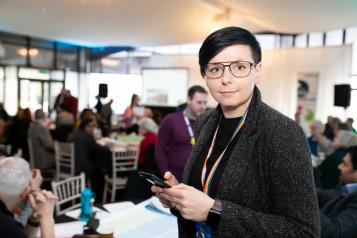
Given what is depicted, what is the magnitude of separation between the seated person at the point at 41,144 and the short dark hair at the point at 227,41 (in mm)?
4780

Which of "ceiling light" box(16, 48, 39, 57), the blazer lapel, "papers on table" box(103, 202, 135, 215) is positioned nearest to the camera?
the blazer lapel

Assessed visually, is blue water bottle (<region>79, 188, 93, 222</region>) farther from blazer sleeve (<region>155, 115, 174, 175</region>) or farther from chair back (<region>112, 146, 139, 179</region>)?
chair back (<region>112, 146, 139, 179</region>)

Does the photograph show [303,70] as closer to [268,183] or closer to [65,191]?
[65,191]


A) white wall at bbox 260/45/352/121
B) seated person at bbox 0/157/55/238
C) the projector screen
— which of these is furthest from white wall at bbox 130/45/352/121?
seated person at bbox 0/157/55/238

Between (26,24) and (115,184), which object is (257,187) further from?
(26,24)

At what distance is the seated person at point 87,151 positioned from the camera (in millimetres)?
4746

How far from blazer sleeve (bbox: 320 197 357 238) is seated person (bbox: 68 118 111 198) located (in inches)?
141

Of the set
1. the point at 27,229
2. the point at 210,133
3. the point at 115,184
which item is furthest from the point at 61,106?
the point at 210,133

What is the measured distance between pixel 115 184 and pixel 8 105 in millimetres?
6964

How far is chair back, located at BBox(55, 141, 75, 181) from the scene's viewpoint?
16.0 feet

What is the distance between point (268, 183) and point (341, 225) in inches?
45.2

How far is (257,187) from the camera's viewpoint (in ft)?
2.81

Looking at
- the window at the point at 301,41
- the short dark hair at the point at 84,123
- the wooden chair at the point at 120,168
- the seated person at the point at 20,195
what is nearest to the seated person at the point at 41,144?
the short dark hair at the point at 84,123

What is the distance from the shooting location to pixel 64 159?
4980 millimetres
